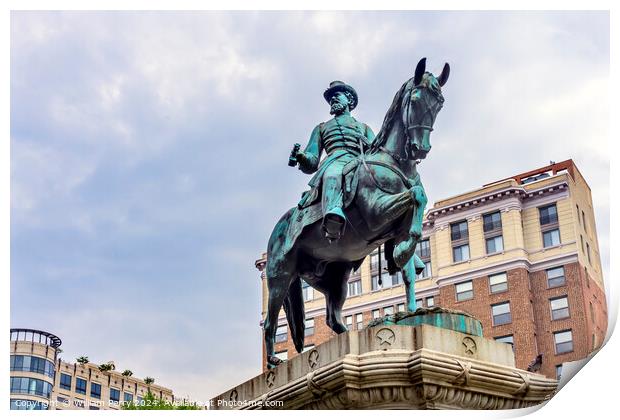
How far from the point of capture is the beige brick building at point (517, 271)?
5734 centimetres

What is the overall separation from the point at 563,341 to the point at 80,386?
113 ft

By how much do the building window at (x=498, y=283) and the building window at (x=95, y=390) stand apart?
2979 cm

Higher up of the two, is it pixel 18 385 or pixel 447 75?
pixel 18 385

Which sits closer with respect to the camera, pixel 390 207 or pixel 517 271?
pixel 390 207

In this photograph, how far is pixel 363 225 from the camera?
12.0 meters

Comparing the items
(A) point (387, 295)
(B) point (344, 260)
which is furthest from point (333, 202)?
(A) point (387, 295)

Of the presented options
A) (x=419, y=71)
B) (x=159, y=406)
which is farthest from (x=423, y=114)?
(x=159, y=406)

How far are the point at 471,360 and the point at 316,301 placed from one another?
54.1 metres

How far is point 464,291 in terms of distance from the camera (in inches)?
2445

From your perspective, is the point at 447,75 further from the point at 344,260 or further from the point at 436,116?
the point at 344,260

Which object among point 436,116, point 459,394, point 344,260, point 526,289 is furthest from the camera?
point 526,289

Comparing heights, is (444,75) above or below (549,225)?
below

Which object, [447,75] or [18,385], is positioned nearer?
[447,75]

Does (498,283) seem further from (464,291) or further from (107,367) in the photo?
(107,367)
